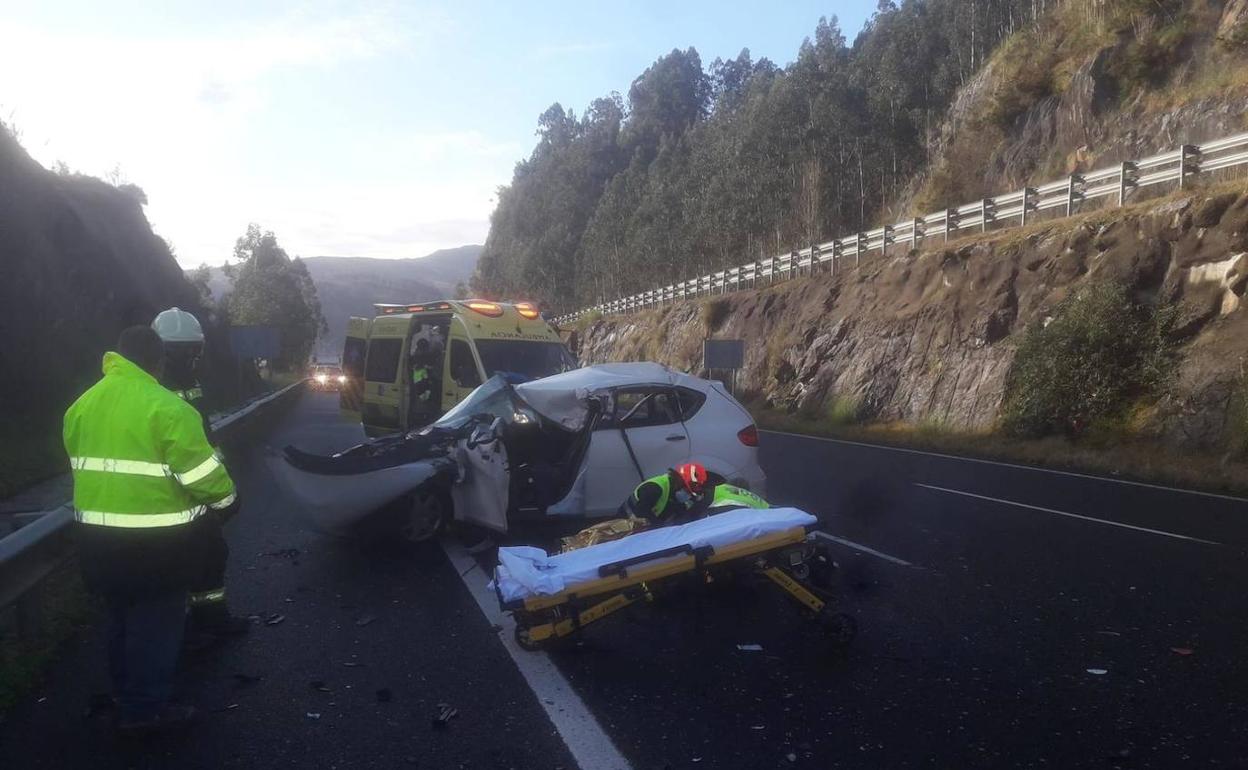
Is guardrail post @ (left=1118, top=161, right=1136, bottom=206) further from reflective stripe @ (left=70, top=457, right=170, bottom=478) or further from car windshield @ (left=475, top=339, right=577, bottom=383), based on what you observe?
reflective stripe @ (left=70, top=457, right=170, bottom=478)

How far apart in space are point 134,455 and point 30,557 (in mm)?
2110

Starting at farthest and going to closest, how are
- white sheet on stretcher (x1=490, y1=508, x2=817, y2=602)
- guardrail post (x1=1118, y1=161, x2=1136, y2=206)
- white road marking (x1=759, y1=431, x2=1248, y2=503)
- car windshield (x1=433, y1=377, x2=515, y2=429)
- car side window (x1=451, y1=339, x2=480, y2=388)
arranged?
guardrail post (x1=1118, y1=161, x2=1136, y2=206) → car side window (x1=451, y1=339, x2=480, y2=388) → white road marking (x1=759, y1=431, x2=1248, y2=503) → car windshield (x1=433, y1=377, x2=515, y2=429) → white sheet on stretcher (x1=490, y1=508, x2=817, y2=602)

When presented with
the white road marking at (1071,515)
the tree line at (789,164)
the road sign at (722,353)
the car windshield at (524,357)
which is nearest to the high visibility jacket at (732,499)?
the white road marking at (1071,515)

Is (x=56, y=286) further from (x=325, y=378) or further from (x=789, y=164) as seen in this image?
(x=789, y=164)

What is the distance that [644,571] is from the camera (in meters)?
5.69

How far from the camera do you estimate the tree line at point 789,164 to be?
160 ft

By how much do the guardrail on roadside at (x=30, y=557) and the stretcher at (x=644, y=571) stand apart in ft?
8.54

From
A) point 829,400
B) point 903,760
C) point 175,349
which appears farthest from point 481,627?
point 829,400

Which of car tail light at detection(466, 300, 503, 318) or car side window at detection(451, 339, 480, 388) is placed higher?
car tail light at detection(466, 300, 503, 318)

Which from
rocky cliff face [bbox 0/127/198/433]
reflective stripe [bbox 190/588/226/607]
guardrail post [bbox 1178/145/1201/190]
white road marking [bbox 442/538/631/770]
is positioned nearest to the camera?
white road marking [bbox 442/538/631/770]

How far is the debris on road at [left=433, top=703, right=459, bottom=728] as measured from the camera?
4863mm

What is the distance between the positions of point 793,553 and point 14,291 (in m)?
16.1

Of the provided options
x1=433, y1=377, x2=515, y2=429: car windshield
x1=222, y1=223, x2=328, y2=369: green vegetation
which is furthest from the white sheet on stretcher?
x1=222, y1=223, x2=328, y2=369: green vegetation

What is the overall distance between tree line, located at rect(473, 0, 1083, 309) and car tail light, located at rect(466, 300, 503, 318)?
2532cm
